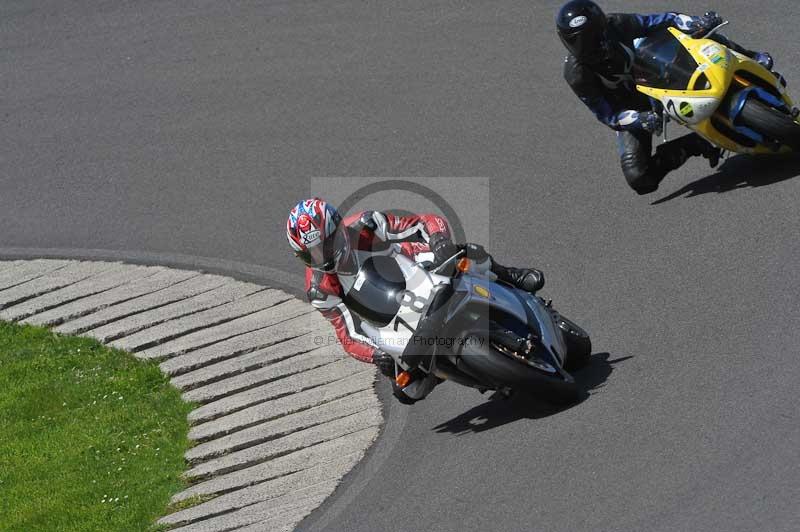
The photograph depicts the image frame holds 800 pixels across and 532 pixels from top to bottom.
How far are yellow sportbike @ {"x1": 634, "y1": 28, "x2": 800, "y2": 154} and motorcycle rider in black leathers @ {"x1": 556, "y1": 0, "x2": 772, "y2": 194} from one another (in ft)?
0.72

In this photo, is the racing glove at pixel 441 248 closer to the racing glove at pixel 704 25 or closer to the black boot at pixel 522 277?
the black boot at pixel 522 277

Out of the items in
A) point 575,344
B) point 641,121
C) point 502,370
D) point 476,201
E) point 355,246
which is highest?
point 641,121

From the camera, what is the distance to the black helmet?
10.2 m

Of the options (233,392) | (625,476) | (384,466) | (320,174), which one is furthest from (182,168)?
(625,476)

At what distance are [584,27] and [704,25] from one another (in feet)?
3.45

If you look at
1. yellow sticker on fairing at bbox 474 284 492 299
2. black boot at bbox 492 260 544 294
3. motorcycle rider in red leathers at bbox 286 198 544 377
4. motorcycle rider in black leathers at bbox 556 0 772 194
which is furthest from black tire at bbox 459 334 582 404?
motorcycle rider in black leathers at bbox 556 0 772 194

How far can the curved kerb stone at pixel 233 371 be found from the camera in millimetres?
8469

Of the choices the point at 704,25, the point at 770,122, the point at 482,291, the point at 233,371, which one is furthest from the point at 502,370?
the point at 704,25

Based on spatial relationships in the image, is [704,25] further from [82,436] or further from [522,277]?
[82,436]

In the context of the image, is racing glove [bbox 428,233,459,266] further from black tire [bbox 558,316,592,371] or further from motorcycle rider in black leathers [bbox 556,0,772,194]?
motorcycle rider in black leathers [bbox 556,0,772,194]

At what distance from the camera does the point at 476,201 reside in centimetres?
1156

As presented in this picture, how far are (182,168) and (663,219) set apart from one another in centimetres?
580

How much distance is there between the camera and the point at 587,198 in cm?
1102

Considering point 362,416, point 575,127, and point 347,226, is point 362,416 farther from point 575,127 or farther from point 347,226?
point 575,127
